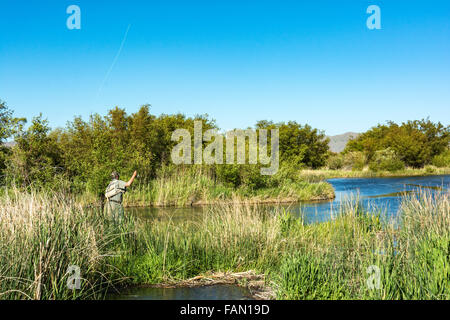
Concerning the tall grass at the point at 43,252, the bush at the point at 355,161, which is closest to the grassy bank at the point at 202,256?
the tall grass at the point at 43,252

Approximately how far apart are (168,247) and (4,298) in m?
3.01

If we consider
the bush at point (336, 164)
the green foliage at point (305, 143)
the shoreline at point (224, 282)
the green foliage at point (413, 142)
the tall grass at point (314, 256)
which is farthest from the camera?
the bush at point (336, 164)

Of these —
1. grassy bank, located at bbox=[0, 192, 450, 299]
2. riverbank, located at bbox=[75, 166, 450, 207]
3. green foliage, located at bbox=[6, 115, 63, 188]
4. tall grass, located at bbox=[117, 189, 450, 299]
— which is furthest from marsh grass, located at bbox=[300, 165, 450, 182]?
grassy bank, located at bbox=[0, 192, 450, 299]

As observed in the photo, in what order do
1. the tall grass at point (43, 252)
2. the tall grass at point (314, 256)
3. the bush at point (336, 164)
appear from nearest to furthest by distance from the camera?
1. the tall grass at point (43, 252)
2. the tall grass at point (314, 256)
3. the bush at point (336, 164)

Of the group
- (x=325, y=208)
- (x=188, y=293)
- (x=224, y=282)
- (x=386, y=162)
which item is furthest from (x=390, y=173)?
(x=188, y=293)

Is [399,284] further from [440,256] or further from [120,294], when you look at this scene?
[120,294]

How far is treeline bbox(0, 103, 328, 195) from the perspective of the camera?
1137cm

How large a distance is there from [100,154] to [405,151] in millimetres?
42274

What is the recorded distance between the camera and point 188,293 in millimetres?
6316

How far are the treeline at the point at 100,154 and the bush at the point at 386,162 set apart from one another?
2367 cm

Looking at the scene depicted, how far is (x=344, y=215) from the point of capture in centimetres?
984

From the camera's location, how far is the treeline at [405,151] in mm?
46441

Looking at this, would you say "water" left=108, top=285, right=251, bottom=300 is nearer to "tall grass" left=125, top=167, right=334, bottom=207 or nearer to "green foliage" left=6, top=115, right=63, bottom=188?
"green foliage" left=6, top=115, right=63, bottom=188

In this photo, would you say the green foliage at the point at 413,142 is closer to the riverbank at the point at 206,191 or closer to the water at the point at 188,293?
the riverbank at the point at 206,191
